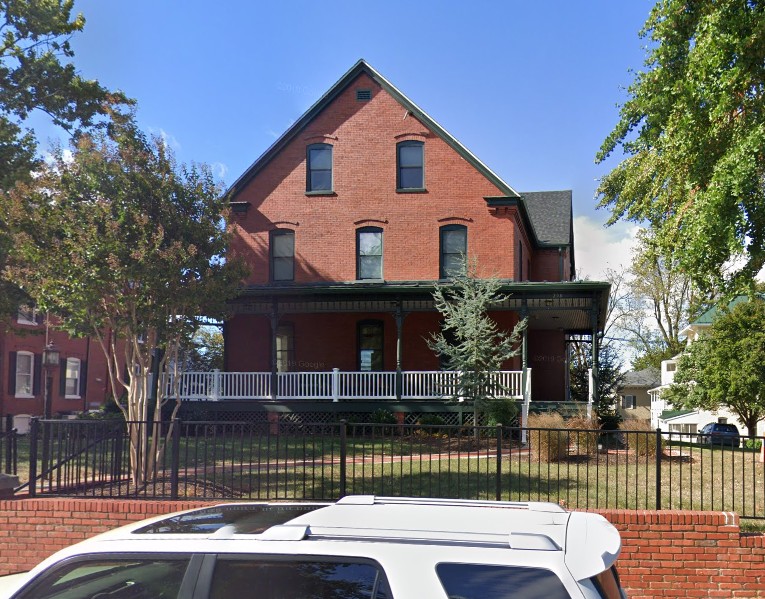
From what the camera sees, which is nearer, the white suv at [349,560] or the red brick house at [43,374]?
the white suv at [349,560]

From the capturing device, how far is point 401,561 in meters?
3.24

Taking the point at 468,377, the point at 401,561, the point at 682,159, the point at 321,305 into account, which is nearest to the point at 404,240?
the point at 321,305

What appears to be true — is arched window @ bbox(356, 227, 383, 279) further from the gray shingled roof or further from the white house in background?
the white house in background

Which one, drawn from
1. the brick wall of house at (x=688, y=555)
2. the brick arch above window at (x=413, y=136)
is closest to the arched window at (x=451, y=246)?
the brick arch above window at (x=413, y=136)

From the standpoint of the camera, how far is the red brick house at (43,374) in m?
30.4

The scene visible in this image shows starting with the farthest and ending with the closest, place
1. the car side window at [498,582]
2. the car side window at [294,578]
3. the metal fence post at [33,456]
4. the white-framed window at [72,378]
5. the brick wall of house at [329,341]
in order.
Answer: the white-framed window at [72,378]
the brick wall of house at [329,341]
the metal fence post at [33,456]
the car side window at [294,578]
the car side window at [498,582]

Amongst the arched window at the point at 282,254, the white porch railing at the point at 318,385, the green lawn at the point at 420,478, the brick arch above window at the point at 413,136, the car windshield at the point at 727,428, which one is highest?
the brick arch above window at the point at 413,136

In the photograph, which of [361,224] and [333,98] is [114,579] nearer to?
[361,224]

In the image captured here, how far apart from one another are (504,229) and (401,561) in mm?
23554

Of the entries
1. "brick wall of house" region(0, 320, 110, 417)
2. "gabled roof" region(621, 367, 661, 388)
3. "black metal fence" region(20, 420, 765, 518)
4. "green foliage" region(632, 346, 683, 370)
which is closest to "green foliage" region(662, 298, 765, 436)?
"black metal fence" region(20, 420, 765, 518)

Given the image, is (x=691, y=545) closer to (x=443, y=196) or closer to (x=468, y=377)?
(x=468, y=377)

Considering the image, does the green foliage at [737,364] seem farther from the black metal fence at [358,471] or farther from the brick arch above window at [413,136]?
the black metal fence at [358,471]

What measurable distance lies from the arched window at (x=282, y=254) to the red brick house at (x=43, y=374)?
686cm

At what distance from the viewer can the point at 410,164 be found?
27000 mm
